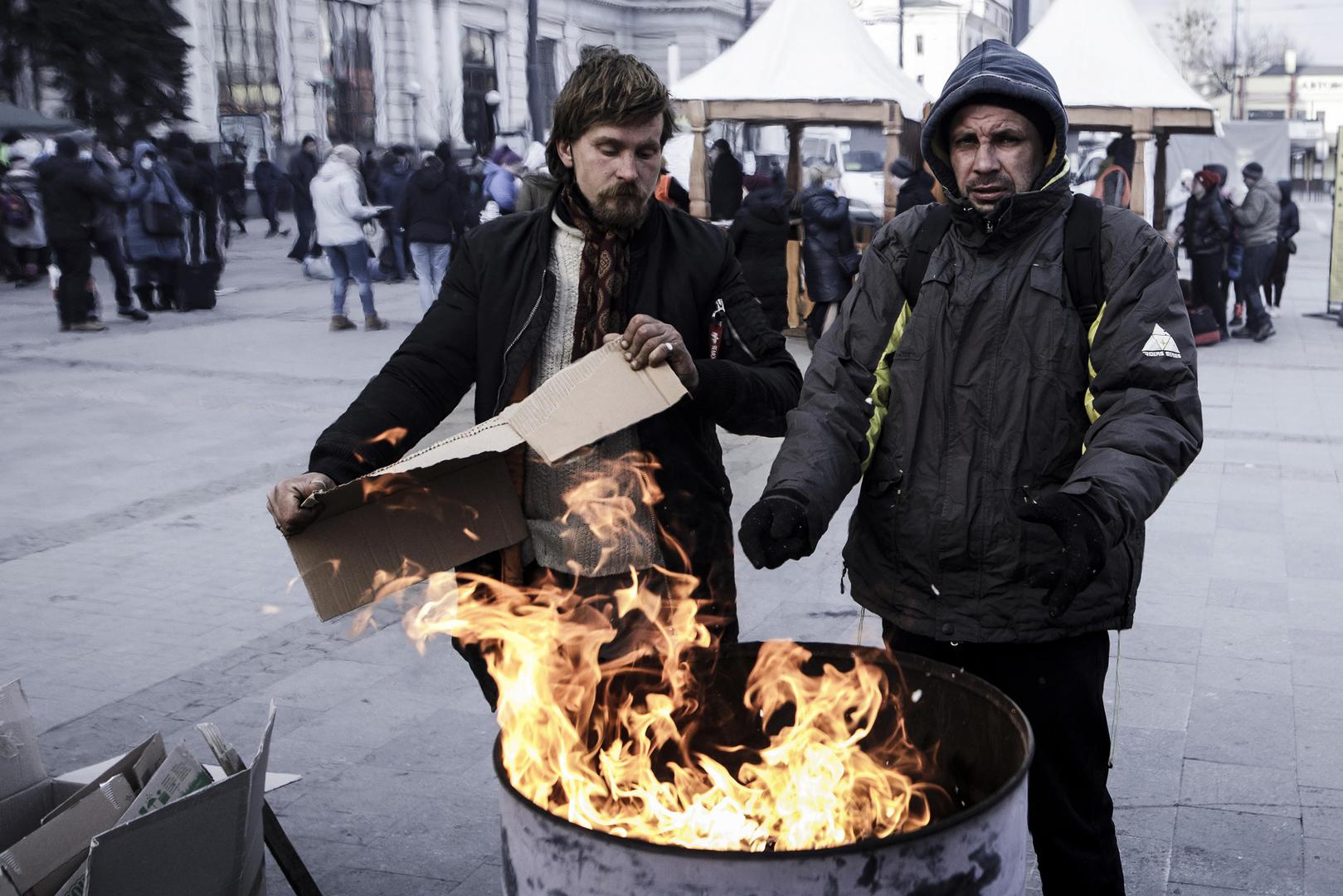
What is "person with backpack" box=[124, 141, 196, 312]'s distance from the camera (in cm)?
1441

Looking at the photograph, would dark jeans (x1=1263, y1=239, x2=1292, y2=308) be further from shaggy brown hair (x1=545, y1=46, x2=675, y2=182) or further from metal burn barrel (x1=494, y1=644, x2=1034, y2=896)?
metal burn barrel (x1=494, y1=644, x2=1034, y2=896)

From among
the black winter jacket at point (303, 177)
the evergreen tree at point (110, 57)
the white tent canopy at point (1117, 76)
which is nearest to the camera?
the white tent canopy at point (1117, 76)

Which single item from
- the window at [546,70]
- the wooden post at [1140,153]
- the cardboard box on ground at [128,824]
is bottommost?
the cardboard box on ground at [128,824]

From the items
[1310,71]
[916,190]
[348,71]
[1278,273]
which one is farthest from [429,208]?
[1310,71]

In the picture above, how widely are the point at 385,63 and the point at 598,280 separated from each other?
36.9 metres

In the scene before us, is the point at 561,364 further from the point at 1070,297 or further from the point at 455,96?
the point at 455,96

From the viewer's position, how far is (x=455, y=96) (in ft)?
129

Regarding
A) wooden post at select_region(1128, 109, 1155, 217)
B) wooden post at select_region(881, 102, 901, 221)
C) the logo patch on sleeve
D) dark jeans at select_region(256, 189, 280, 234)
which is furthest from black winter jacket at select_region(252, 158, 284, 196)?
the logo patch on sleeve

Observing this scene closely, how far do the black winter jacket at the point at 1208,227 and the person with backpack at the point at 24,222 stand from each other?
13888 mm

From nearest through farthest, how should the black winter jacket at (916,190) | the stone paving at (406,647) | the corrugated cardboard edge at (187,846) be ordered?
1. the corrugated cardboard edge at (187,846)
2. the stone paving at (406,647)
3. the black winter jacket at (916,190)

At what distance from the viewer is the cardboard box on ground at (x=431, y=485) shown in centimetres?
225

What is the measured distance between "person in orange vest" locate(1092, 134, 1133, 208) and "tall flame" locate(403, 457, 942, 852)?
40.1 ft

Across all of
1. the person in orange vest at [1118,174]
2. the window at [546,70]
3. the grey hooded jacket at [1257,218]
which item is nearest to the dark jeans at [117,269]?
the person in orange vest at [1118,174]

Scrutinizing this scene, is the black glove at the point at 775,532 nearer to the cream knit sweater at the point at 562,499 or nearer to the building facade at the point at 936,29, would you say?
the cream knit sweater at the point at 562,499
